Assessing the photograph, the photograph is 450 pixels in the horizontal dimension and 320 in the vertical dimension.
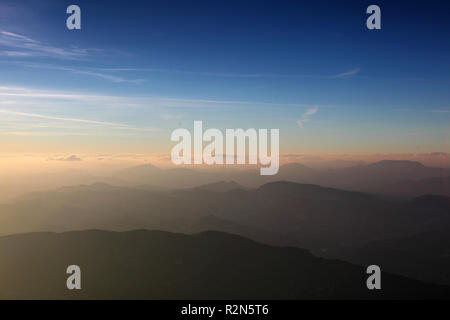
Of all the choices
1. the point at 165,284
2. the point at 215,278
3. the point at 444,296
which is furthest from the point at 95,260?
the point at 444,296
